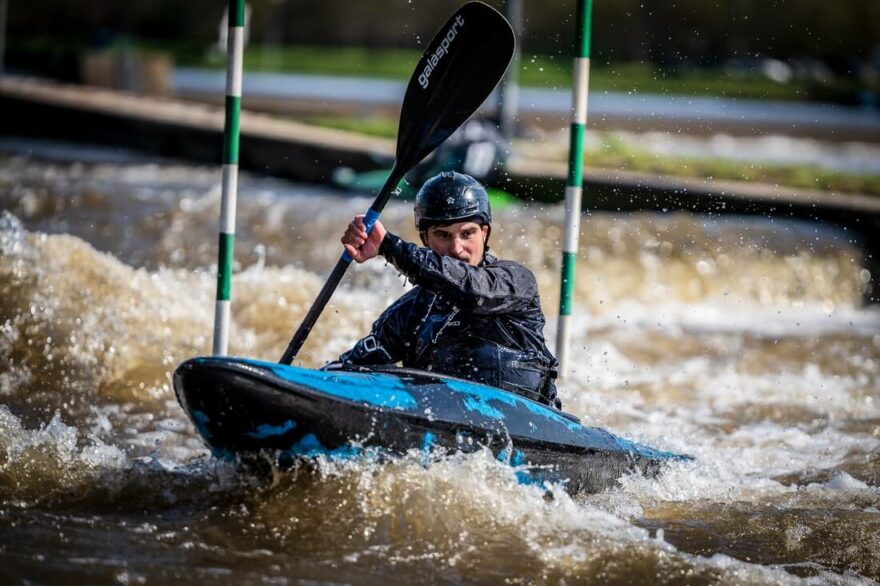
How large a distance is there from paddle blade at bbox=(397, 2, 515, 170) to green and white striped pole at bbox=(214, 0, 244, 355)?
681mm

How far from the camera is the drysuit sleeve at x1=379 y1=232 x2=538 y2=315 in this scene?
3965 millimetres

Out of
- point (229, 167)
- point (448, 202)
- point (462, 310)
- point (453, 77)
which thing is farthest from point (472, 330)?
point (229, 167)

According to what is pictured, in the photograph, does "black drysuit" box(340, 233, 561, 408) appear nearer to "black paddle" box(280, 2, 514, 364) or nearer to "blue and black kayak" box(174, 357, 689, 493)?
"blue and black kayak" box(174, 357, 689, 493)

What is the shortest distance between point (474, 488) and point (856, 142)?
17340 millimetres

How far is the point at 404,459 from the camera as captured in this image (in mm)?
3875

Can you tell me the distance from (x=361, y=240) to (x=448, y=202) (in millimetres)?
358

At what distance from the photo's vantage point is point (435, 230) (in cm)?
425

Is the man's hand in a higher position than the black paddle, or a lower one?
lower

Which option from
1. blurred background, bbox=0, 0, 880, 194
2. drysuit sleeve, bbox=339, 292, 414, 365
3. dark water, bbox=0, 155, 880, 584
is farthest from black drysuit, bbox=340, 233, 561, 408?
blurred background, bbox=0, 0, 880, 194

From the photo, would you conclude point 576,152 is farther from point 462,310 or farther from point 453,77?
point 462,310

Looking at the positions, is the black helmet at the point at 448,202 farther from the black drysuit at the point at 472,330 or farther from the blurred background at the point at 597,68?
the blurred background at the point at 597,68

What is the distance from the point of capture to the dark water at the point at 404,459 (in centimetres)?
372

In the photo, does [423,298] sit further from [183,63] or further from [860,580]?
[183,63]

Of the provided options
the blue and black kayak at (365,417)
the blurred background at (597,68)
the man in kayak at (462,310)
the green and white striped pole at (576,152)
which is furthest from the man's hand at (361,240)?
the blurred background at (597,68)
